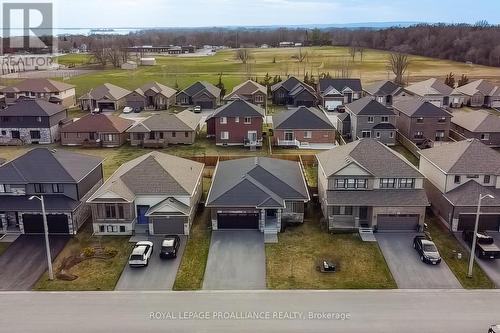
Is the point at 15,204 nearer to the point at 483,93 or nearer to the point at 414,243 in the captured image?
the point at 414,243

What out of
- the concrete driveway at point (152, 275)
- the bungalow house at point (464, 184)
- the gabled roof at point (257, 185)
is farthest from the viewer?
the gabled roof at point (257, 185)

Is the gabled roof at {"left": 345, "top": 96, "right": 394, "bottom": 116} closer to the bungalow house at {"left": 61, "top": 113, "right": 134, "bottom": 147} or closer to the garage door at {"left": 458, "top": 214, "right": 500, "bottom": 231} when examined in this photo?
the garage door at {"left": 458, "top": 214, "right": 500, "bottom": 231}

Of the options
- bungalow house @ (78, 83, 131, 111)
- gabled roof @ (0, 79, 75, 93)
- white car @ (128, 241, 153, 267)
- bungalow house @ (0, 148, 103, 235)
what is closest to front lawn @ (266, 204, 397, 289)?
white car @ (128, 241, 153, 267)

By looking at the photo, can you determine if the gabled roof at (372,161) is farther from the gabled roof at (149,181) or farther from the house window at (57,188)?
the house window at (57,188)

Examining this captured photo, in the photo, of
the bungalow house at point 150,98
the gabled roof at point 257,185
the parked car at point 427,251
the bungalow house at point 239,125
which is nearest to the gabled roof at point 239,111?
the bungalow house at point 239,125

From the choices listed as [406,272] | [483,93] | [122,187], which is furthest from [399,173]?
[483,93]

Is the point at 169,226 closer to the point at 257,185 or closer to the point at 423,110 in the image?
the point at 257,185
